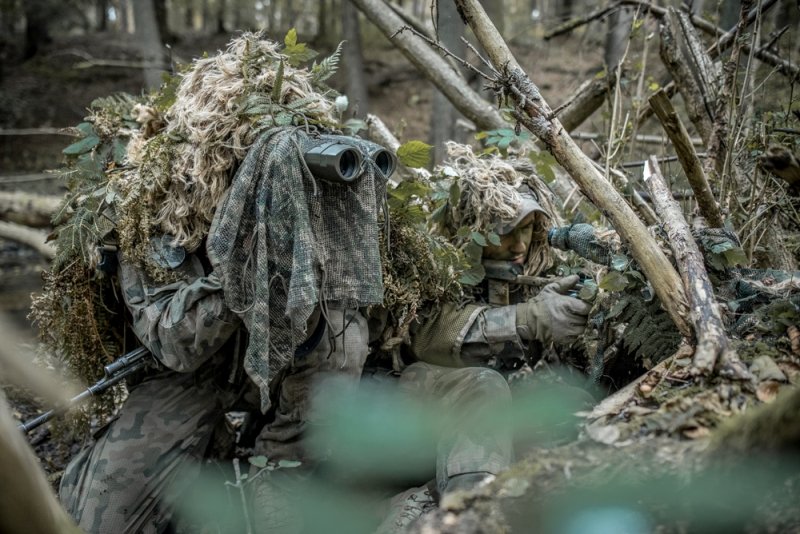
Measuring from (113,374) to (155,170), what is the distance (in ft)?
3.24

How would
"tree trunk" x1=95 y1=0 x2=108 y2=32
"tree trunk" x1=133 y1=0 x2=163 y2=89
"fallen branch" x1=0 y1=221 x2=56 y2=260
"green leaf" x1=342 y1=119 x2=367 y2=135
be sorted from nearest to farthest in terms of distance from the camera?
Result: "green leaf" x1=342 y1=119 x2=367 y2=135, "fallen branch" x1=0 y1=221 x2=56 y2=260, "tree trunk" x1=133 y1=0 x2=163 y2=89, "tree trunk" x1=95 y1=0 x2=108 y2=32

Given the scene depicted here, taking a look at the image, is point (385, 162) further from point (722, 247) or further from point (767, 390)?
point (767, 390)

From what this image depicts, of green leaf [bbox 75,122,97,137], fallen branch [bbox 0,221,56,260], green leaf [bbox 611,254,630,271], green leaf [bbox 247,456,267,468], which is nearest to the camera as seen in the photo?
green leaf [bbox 611,254,630,271]

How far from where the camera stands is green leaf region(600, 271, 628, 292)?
273 cm

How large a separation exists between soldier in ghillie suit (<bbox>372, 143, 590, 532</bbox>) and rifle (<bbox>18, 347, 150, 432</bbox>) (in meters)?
1.26

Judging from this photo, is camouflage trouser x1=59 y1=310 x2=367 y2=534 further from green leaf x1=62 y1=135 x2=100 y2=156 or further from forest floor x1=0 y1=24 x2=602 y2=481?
forest floor x1=0 y1=24 x2=602 y2=481

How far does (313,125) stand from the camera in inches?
116

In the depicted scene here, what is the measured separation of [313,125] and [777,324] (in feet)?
6.29

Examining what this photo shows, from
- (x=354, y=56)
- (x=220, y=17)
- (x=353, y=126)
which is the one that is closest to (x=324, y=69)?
(x=353, y=126)

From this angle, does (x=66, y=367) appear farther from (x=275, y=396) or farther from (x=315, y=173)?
(x=315, y=173)

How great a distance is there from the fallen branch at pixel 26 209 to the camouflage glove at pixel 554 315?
241 inches

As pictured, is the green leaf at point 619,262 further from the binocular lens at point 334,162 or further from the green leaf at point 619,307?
the binocular lens at point 334,162

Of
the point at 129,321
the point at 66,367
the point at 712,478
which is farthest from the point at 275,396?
the point at 712,478

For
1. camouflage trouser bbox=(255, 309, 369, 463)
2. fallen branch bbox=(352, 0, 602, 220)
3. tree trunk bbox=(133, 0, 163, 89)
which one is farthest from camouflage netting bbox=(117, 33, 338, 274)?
tree trunk bbox=(133, 0, 163, 89)
